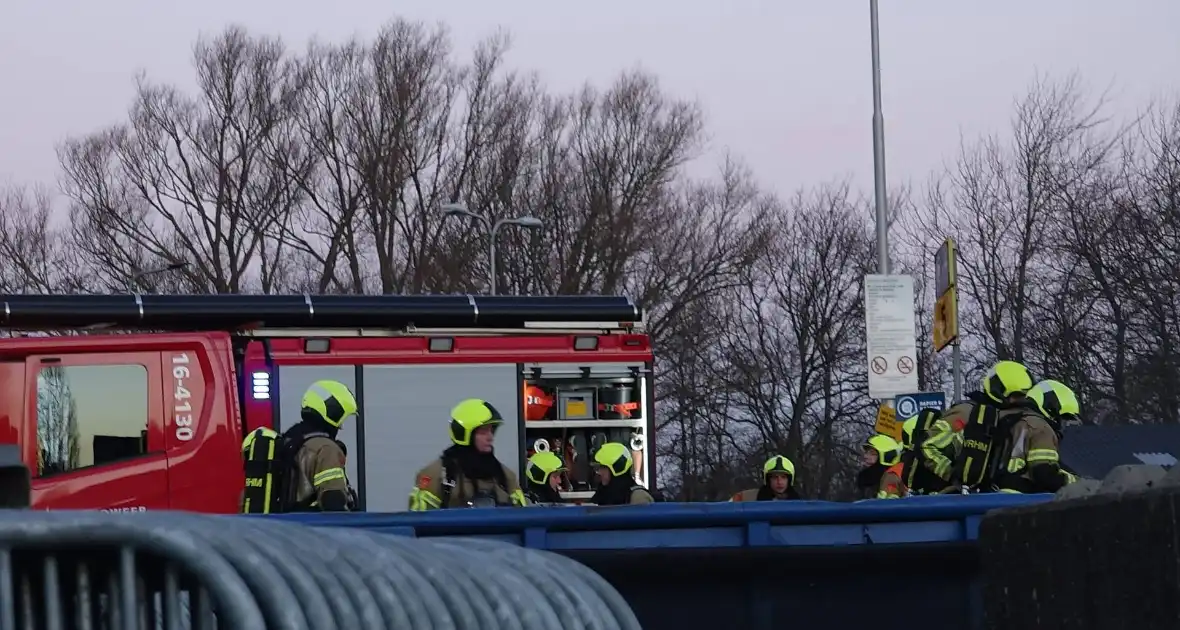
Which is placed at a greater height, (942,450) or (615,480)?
(942,450)

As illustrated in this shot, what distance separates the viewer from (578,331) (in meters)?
13.2

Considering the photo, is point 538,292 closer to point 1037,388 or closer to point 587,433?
point 587,433

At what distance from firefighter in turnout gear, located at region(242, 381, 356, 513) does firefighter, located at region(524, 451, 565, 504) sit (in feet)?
9.05

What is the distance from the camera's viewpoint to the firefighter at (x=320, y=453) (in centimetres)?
901

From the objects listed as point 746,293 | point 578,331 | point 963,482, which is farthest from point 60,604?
point 746,293

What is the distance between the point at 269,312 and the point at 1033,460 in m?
5.96

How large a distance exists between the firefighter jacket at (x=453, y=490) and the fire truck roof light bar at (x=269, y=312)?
3.25 metres

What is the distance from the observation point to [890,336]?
53.1ft

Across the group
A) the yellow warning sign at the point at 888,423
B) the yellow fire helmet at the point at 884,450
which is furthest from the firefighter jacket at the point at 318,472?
the yellow warning sign at the point at 888,423

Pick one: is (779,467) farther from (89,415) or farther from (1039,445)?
(89,415)

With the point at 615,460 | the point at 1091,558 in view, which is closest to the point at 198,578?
the point at 1091,558

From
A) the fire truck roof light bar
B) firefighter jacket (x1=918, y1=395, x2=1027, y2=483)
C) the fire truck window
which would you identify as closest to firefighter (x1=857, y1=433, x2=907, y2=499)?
firefighter jacket (x1=918, y1=395, x2=1027, y2=483)

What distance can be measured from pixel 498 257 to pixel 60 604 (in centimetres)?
3602

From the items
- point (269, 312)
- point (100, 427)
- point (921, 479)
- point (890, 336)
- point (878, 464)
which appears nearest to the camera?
point (921, 479)
